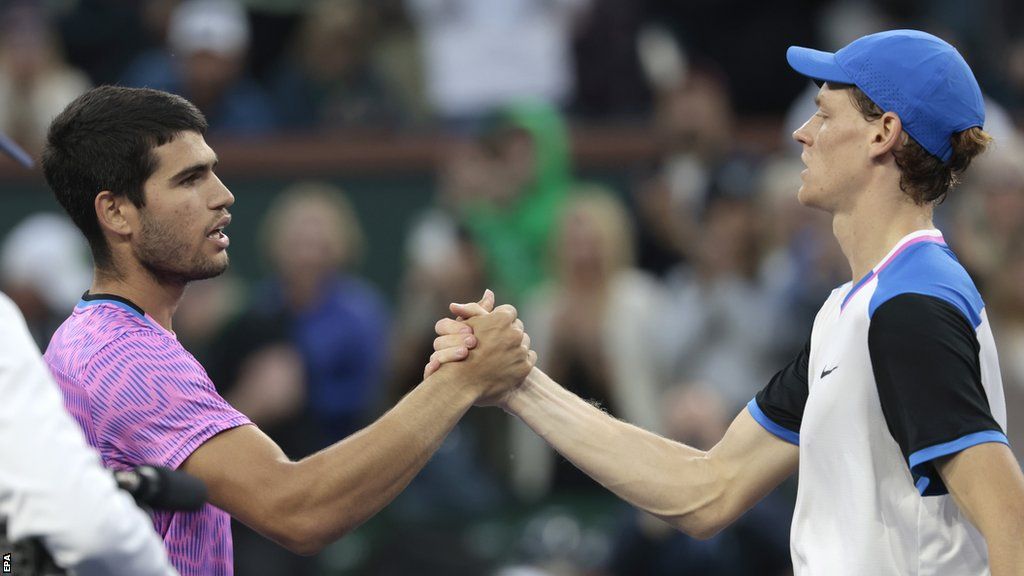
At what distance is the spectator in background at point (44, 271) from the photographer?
28.0 feet

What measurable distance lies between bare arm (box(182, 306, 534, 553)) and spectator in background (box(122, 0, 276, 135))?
5.73 meters

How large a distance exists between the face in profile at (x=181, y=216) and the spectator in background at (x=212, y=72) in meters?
5.47

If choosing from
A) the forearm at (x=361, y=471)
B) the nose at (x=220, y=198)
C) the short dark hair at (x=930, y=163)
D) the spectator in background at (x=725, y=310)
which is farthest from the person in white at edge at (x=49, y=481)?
the spectator in background at (x=725, y=310)

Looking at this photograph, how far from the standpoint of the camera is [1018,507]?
3334 mm

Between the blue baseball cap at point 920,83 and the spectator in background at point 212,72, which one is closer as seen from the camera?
the blue baseball cap at point 920,83

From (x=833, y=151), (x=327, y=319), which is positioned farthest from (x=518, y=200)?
(x=833, y=151)

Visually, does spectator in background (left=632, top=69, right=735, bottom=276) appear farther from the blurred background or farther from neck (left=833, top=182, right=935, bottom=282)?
neck (left=833, top=182, right=935, bottom=282)

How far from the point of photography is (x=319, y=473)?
154 inches

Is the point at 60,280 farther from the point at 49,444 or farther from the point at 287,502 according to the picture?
the point at 49,444

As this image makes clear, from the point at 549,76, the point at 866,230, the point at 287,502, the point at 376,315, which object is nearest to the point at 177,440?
the point at 287,502

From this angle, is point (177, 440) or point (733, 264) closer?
point (177, 440)

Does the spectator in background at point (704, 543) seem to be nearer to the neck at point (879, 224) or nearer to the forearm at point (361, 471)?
the forearm at point (361, 471)

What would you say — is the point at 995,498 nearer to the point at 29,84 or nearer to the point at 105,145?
the point at 105,145

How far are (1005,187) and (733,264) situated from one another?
139 cm
